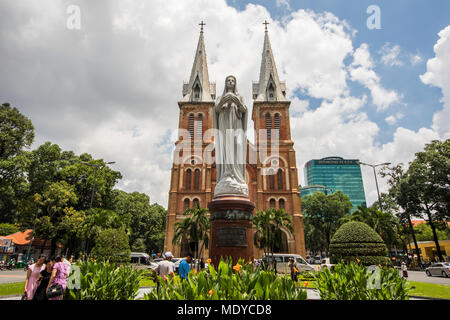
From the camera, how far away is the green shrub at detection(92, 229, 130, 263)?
1344 cm

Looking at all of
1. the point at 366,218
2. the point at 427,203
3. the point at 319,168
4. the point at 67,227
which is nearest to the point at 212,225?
the point at 366,218

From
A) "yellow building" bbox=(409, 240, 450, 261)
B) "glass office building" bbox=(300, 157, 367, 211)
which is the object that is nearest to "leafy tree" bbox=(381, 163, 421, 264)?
"yellow building" bbox=(409, 240, 450, 261)

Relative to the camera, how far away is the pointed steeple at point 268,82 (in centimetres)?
3719

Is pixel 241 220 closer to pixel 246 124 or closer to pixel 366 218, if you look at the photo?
pixel 246 124

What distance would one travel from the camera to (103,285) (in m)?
4.49

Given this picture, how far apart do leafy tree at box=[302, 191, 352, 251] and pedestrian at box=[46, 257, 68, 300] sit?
38.6 m

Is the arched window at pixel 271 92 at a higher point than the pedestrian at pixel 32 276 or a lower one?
higher

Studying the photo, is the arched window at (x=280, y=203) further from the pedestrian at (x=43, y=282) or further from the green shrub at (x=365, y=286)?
the pedestrian at (x=43, y=282)

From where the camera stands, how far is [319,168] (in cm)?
12488

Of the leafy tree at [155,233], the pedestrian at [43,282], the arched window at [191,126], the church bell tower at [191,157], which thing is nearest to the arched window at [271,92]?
the church bell tower at [191,157]

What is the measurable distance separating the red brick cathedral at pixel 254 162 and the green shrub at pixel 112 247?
13826mm

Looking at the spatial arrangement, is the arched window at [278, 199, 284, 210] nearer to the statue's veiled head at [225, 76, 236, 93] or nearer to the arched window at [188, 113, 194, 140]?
the arched window at [188, 113, 194, 140]
